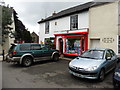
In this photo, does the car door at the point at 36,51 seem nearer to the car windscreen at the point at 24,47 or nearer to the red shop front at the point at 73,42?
the car windscreen at the point at 24,47

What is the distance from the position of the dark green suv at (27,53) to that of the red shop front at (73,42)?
3.24 m

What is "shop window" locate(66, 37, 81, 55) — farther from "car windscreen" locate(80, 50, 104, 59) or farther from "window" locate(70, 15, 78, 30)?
"car windscreen" locate(80, 50, 104, 59)

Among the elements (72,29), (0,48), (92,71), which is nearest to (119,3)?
(72,29)

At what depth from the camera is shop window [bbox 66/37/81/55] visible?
1039cm

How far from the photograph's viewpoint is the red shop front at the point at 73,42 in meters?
9.84

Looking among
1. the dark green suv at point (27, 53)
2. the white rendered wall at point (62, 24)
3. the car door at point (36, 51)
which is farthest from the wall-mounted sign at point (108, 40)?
the car door at point (36, 51)

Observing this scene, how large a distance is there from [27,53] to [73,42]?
5.61 metres

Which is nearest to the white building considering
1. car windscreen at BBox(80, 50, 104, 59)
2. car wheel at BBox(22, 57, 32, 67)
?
car windscreen at BBox(80, 50, 104, 59)

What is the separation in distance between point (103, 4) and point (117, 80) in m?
7.79

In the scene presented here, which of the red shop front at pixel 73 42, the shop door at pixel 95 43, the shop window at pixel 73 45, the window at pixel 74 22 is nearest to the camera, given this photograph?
the shop door at pixel 95 43

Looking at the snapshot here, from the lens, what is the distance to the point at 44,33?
52.0 ft

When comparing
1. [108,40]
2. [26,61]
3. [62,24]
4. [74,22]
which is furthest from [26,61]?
[62,24]

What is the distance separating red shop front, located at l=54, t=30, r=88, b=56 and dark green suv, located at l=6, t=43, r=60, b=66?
3.24 m

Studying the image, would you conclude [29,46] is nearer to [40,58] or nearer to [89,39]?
[40,58]
